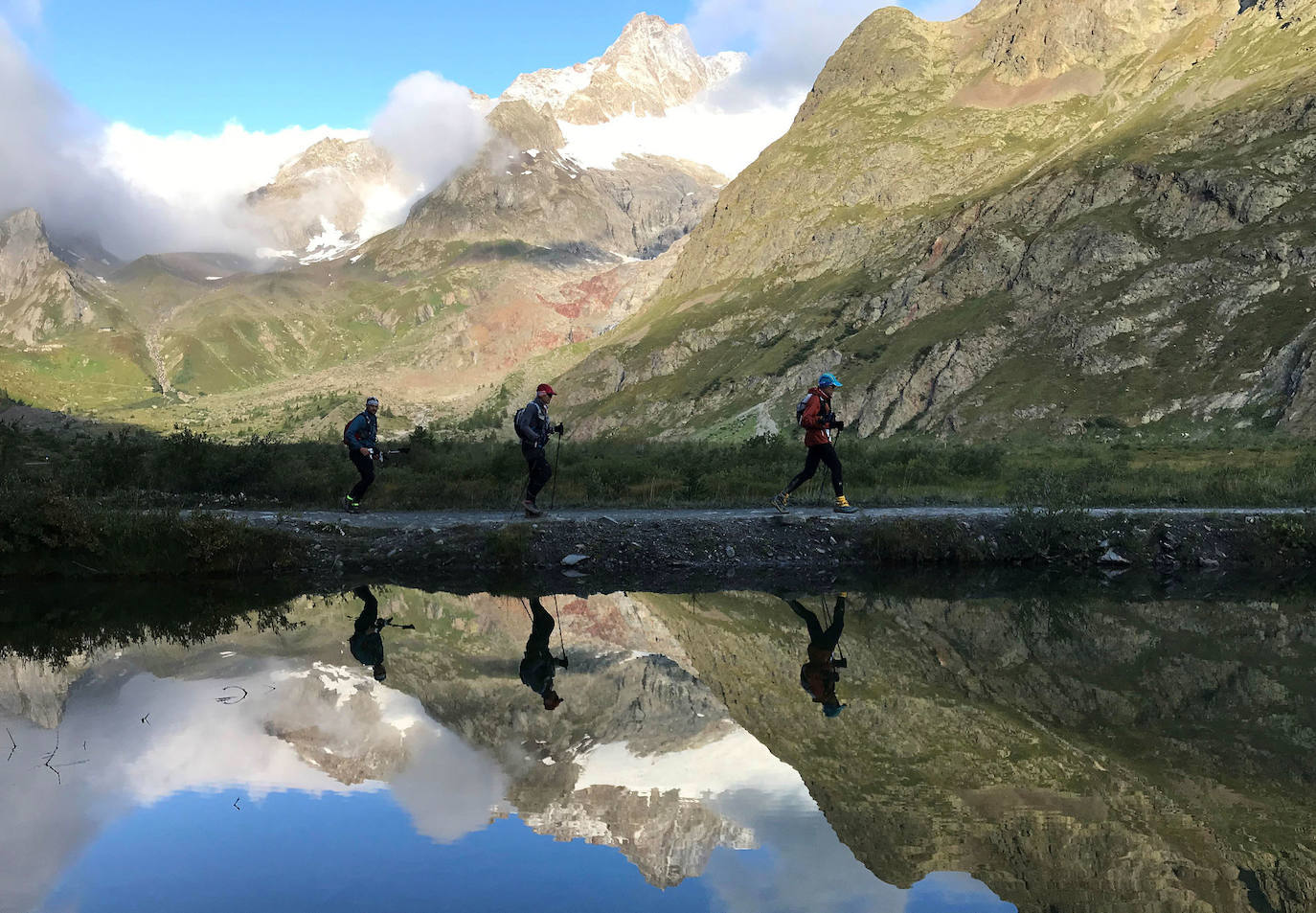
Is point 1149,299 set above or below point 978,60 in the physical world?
below

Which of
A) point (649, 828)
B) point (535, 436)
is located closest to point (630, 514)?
point (535, 436)

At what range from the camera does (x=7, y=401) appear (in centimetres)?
11138

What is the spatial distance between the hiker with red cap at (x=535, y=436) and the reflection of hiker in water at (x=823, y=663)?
7718mm

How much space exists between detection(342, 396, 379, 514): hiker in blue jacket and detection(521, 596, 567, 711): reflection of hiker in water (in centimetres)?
874

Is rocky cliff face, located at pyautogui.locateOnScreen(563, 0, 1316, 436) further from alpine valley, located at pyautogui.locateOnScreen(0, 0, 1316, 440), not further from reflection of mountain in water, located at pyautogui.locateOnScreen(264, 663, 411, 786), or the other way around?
reflection of mountain in water, located at pyautogui.locateOnScreen(264, 663, 411, 786)

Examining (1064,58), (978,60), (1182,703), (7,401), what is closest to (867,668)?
(1182,703)

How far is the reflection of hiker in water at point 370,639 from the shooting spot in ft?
42.5

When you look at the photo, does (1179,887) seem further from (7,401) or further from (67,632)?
(7,401)

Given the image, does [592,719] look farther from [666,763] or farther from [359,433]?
[359,433]

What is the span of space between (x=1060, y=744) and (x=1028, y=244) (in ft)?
363

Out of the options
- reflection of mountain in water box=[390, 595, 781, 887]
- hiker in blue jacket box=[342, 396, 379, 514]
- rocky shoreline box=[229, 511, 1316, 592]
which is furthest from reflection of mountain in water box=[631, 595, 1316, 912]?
hiker in blue jacket box=[342, 396, 379, 514]

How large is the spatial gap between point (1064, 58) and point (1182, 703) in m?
180

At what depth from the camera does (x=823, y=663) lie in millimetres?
13188

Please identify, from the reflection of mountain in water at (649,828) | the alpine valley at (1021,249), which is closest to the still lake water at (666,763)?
the reflection of mountain in water at (649,828)
